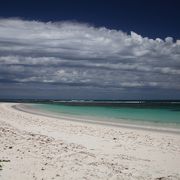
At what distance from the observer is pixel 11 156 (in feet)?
31.0

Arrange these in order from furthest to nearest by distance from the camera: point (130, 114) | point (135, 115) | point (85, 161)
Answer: point (130, 114) < point (135, 115) < point (85, 161)

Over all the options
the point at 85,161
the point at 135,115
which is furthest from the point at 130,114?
the point at 85,161

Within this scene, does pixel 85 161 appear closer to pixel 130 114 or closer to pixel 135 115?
pixel 135 115

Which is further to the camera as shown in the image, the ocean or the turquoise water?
the turquoise water

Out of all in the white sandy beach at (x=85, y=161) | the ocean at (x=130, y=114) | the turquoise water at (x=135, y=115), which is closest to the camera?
the white sandy beach at (x=85, y=161)

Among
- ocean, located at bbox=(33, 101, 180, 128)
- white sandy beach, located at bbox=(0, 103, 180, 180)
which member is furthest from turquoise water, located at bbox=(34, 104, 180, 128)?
white sandy beach, located at bbox=(0, 103, 180, 180)

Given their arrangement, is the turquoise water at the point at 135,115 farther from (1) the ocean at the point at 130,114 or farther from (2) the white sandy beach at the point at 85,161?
(2) the white sandy beach at the point at 85,161

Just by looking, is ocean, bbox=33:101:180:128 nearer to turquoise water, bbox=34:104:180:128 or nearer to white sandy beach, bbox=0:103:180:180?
turquoise water, bbox=34:104:180:128

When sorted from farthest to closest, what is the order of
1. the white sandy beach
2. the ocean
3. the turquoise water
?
the turquoise water → the ocean → the white sandy beach

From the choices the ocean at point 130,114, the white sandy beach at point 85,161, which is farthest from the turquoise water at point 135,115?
the white sandy beach at point 85,161

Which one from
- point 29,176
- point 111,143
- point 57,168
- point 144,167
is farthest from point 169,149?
point 29,176

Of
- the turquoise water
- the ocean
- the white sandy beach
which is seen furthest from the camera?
the turquoise water

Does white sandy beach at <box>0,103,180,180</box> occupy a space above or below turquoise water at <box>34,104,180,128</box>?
above

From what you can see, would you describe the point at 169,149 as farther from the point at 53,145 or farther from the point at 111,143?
the point at 53,145
